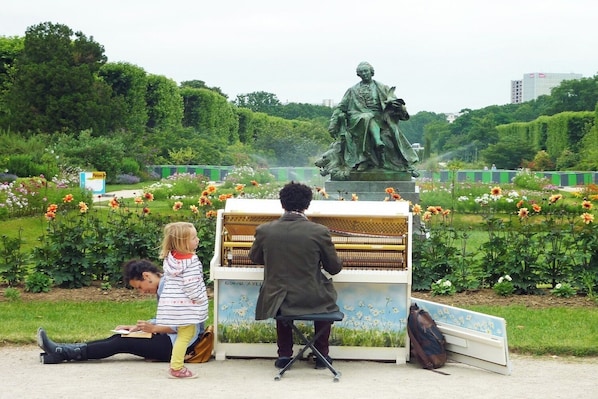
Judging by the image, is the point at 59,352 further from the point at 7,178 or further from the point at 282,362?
the point at 7,178

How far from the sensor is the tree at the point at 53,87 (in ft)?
127

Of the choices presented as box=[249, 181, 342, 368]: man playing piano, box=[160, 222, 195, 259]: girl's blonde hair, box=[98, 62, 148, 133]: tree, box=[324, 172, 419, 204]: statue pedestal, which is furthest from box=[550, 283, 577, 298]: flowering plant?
box=[98, 62, 148, 133]: tree

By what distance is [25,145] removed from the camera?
2928 centimetres

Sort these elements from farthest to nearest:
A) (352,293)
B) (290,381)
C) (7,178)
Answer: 1. (7,178)
2. (352,293)
3. (290,381)

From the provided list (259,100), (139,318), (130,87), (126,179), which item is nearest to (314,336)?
(139,318)

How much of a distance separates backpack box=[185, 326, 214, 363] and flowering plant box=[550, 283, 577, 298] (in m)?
4.32

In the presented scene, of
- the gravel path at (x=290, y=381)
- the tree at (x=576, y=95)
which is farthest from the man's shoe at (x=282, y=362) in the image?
the tree at (x=576, y=95)

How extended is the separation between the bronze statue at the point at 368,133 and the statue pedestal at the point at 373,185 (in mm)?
196

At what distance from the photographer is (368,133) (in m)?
18.1

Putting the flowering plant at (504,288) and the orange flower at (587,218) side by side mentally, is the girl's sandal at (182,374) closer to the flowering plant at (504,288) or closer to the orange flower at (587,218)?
the flowering plant at (504,288)

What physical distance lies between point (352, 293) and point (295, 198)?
938mm

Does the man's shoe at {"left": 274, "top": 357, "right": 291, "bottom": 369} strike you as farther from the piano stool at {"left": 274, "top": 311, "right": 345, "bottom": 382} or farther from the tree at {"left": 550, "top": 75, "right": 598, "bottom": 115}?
the tree at {"left": 550, "top": 75, "right": 598, "bottom": 115}

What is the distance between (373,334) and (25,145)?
76.9 feet

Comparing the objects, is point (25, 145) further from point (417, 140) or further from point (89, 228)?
point (417, 140)
